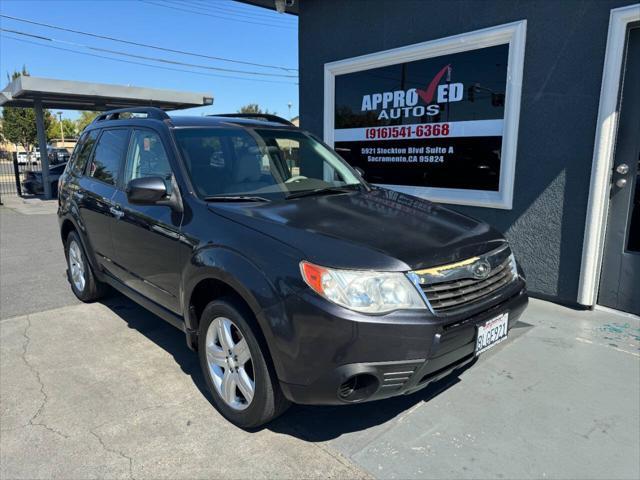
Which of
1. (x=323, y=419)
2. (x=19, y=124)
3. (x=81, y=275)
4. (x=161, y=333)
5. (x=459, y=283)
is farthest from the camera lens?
(x=19, y=124)

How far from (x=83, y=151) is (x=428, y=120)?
3.91m

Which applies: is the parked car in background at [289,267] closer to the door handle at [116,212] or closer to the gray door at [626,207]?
the door handle at [116,212]

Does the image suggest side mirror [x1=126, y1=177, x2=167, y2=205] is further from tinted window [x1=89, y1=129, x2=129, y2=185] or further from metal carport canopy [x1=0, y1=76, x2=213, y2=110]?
metal carport canopy [x1=0, y1=76, x2=213, y2=110]

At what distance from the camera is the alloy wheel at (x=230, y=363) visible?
258 cm

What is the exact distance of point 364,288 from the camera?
216 centimetres

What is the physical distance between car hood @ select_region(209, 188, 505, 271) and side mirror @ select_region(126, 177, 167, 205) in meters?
0.39

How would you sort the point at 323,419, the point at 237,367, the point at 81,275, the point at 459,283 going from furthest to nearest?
the point at 81,275 < the point at 323,419 < the point at 237,367 < the point at 459,283

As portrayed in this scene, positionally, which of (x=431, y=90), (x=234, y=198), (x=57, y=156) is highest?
(x=431, y=90)

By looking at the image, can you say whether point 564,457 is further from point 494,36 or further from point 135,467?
point 494,36

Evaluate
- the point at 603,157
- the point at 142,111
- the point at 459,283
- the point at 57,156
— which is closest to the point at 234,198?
the point at 459,283

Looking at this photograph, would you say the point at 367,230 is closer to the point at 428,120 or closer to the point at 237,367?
the point at 237,367

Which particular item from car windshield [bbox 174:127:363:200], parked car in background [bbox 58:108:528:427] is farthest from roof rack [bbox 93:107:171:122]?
car windshield [bbox 174:127:363:200]

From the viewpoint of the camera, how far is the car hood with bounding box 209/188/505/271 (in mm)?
2242

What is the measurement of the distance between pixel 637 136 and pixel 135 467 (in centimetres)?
467
